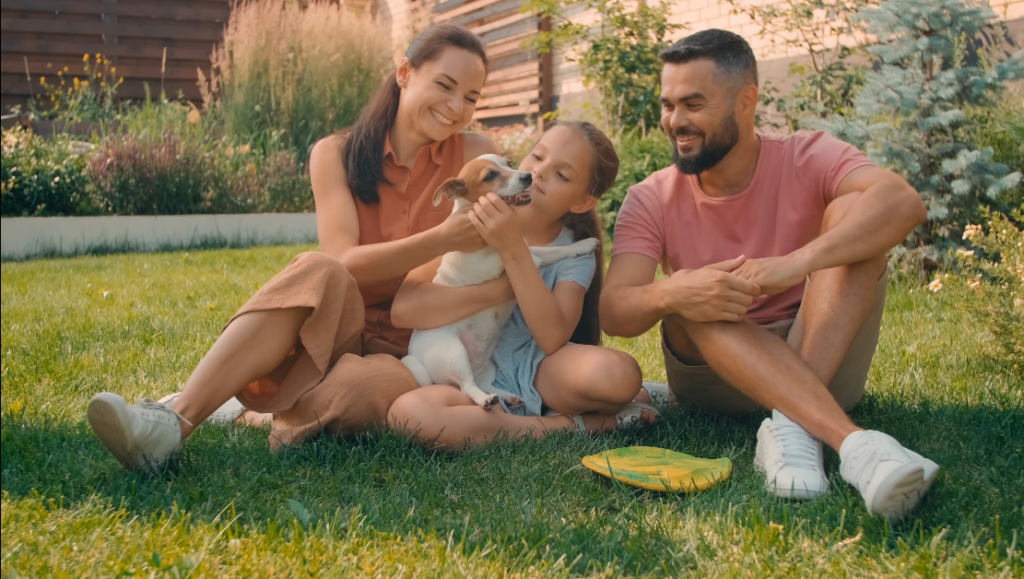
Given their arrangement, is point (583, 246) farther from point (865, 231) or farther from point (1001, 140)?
point (1001, 140)

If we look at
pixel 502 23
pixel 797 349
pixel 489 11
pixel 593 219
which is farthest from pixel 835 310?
pixel 489 11

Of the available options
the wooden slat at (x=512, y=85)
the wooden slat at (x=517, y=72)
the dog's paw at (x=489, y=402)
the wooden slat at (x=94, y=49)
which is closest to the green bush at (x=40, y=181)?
the wooden slat at (x=94, y=49)

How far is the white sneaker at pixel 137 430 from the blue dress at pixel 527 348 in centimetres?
100

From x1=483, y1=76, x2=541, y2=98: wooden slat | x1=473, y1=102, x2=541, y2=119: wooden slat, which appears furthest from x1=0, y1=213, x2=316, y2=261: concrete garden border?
x1=473, y1=102, x2=541, y2=119: wooden slat

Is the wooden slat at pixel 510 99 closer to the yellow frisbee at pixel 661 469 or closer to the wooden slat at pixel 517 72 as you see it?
the wooden slat at pixel 517 72

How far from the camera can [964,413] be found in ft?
9.57

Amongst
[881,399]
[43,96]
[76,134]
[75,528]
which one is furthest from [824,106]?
[43,96]

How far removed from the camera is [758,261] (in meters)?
2.56

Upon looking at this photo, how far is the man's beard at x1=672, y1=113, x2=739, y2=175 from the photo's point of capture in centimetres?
277

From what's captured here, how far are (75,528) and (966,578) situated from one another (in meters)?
1.85

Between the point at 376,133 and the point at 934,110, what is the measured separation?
356cm

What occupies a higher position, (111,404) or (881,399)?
(111,404)

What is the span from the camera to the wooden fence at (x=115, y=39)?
12305 millimetres

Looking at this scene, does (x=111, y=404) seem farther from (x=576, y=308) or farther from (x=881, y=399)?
(x=881, y=399)
